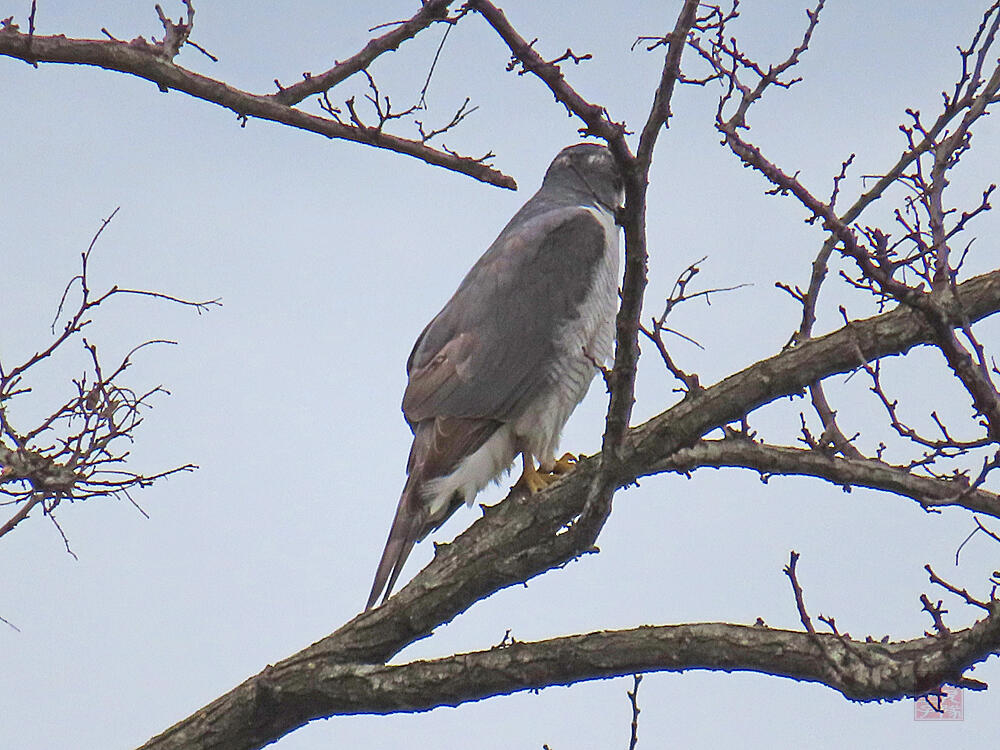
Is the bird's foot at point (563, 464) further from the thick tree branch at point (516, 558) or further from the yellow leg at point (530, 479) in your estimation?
the thick tree branch at point (516, 558)

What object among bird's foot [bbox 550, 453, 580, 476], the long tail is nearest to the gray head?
bird's foot [bbox 550, 453, 580, 476]

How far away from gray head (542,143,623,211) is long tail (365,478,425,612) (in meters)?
1.84

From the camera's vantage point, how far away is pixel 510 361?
5.51 meters

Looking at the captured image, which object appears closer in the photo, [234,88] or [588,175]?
[234,88]

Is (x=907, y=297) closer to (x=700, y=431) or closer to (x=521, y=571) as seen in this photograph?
(x=700, y=431)

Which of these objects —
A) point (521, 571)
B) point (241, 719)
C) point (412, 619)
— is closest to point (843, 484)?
point (521, 571)

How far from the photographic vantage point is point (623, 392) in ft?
11.0

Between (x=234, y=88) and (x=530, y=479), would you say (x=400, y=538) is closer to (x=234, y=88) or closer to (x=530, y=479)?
(x=530, y=479)

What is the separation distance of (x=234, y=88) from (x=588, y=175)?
2.52 metres

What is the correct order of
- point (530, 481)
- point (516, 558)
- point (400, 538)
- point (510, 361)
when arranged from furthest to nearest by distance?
point (510, 361) < point (530, 481) < point (400, 538) < point (516, 558)

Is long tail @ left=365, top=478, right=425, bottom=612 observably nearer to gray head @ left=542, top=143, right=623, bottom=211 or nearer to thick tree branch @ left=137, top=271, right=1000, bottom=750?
thick tree branch @ left=137, top=271, right=1000, bottom=750

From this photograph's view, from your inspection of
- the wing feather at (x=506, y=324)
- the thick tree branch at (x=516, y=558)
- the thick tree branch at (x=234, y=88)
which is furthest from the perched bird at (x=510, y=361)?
the thick tree branch at (x=234, y=88)

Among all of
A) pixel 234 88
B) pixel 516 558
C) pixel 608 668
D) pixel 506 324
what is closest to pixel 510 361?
pixel 506 324

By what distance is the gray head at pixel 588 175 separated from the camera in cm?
632
